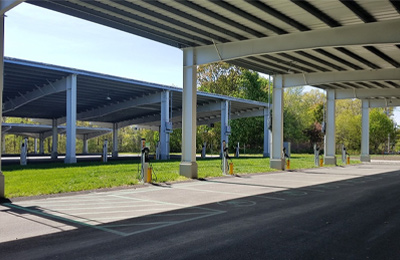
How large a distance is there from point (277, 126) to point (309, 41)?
9.71 metres

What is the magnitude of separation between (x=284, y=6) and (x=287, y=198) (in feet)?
21.5

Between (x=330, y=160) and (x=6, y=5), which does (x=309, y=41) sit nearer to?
(x=6, y=5)

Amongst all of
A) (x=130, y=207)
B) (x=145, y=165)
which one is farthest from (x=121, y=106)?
(x=130, y=207)

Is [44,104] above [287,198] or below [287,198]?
above

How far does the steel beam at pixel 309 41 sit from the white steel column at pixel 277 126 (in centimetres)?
811

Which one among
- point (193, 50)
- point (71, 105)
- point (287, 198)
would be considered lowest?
point (287, 198)

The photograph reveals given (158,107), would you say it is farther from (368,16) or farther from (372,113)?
(372,113)

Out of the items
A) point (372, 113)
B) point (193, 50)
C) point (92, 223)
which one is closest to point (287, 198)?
point (92, 223)

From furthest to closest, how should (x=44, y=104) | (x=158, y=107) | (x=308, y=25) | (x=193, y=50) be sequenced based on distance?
(x=158, y=107) < (x=44, y=104) < (x=193, y=50) < (x=308, y=25)

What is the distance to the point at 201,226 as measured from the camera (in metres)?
7.62

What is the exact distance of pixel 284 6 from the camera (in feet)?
41.5

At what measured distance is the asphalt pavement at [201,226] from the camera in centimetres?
583

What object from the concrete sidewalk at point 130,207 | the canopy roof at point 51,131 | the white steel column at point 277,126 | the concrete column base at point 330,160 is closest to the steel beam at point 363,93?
the concrete column base at point 330,160

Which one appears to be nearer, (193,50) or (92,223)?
(92,223)
